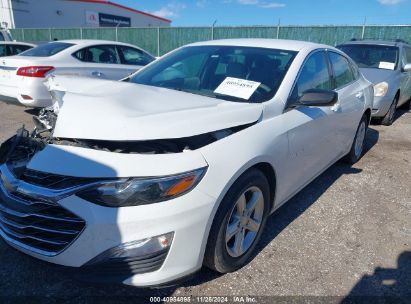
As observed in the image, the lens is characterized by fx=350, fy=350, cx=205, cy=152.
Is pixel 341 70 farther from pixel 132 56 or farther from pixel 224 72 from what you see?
pixel 132 56

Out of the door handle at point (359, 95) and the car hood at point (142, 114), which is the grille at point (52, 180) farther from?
the door handle at point (359, 95)

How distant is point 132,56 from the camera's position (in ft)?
26.1

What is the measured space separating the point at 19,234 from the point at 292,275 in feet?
6.20

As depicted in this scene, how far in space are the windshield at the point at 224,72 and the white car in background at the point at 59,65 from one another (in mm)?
3327

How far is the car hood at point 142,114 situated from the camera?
2119 millimetres

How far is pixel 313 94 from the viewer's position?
9.41 ft

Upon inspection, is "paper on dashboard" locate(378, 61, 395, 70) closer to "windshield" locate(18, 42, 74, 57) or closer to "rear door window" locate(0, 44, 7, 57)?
"windshield" locate(18, 42, 74, 57)

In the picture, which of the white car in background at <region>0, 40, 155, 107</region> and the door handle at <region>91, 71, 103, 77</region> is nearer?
the white car in background at <region>0, 40, 155, 107</region>

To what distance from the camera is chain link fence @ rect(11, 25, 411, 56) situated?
1369 centimetres

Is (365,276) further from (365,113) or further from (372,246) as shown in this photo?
(365,113)

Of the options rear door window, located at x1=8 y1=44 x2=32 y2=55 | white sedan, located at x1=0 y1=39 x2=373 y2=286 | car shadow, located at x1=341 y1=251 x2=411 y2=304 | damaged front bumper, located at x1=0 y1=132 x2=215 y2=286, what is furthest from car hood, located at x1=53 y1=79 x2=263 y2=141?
rear door window, located at x1=8 y1=44 x2=32 y2=55

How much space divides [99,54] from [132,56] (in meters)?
0.85

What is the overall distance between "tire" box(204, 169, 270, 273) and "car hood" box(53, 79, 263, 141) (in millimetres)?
423

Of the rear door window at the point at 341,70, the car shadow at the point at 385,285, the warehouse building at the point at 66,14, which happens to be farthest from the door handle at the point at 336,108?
the warehouse building at the point at 66,14
